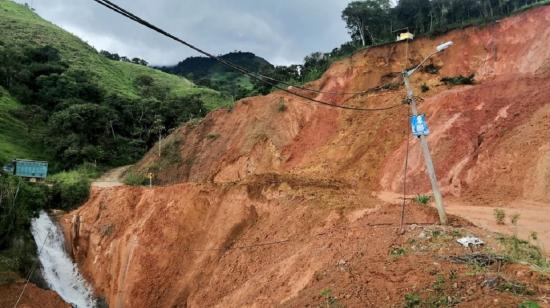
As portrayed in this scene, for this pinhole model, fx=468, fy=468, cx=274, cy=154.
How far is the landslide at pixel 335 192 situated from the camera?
10.5 meters

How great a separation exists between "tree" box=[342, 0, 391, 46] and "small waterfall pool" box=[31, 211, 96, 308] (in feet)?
106

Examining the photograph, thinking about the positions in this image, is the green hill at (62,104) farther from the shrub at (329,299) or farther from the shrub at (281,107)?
the shrub at (329,299)

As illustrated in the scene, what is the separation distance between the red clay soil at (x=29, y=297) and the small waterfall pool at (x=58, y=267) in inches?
86.8

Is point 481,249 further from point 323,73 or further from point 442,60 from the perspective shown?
point 323,73

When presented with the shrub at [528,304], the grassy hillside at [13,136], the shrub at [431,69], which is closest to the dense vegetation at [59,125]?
the grassy hillside at [13,136]

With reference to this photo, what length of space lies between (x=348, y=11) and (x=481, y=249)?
133 feet

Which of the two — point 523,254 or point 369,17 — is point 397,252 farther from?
point 369,17

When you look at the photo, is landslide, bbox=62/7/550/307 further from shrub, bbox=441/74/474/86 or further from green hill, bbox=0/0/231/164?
green hill, bbox=0/0/231/164

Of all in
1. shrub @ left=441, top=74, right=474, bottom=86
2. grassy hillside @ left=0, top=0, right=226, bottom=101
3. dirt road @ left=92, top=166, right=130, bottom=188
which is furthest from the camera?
grassy hillside @ left=0, top=0, right=226, bottom=101

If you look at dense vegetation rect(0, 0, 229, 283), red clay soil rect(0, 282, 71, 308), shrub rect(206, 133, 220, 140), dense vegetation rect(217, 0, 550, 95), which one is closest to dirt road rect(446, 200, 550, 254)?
red clay soil rect(0, 282, 71, 308)

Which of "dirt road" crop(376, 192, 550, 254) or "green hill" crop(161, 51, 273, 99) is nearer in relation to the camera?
"dirt road" crop(376, 192, 550, 254)

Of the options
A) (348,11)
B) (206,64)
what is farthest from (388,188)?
(206,64)

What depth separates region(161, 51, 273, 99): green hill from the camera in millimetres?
107588

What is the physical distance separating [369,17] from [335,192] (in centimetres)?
3229
